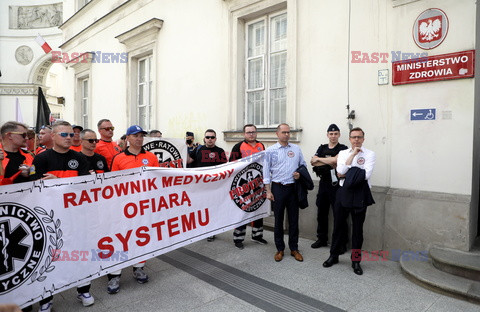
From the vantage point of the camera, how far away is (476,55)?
4.03 metres

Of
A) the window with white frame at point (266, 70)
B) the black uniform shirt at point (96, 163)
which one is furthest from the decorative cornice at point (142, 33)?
the black uniform shirt at point (96, 163)

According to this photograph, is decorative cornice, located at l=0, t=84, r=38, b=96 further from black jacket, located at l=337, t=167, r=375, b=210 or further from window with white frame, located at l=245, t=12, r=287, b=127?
black jacket, located at l=337, t=167, r=375, b=210

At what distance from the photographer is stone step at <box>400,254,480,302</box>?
11.0 ft

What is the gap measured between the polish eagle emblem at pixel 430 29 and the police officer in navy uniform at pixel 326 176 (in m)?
1.63

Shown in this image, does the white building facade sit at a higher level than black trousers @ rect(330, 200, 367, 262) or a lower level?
higher

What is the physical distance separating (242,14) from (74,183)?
4.94 meters

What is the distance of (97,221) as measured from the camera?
341 cm

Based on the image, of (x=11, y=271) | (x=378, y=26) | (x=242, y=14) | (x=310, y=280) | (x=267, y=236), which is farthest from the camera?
(x=242, y=14)

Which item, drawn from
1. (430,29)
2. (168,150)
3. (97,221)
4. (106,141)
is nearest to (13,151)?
(97,221)

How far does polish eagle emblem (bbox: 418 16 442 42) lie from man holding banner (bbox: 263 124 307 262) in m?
2.15

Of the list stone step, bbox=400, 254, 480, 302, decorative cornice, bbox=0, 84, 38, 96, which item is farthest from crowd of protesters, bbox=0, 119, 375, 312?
decorative cornice, bbox=0, 84, 38, 96

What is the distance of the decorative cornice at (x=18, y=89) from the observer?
2091cm

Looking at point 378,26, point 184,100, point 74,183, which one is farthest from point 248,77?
point 74,183

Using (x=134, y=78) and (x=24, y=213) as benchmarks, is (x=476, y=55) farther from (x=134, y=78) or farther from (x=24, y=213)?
(x=134, y=78)
